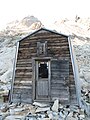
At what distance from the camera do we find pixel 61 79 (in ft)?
38.8

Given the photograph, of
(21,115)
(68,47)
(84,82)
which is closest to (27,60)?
(68,47)

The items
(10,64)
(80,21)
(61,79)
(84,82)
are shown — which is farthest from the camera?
(80,21)

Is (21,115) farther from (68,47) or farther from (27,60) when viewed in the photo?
(68,47)

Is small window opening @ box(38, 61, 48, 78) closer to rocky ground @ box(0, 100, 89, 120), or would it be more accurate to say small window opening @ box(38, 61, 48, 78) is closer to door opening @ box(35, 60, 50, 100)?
door opening @ box(35, 60, 50, 100)

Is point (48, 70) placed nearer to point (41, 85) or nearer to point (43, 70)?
point (41, 85)

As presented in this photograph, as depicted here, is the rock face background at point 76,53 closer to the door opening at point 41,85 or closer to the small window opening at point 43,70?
the small window opening at point 43,70

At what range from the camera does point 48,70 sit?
12.1m

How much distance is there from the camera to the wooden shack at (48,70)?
1176 centimetres

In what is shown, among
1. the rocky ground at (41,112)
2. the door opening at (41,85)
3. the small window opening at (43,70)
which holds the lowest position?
the rocky ground at (41,112)

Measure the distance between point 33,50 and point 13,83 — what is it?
195 cm

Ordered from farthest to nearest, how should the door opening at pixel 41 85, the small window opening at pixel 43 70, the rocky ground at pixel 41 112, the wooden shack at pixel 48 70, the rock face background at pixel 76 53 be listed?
1. the rock face background at pixel 76 53
2. the small window opening at pixel 43 70
3. the door opening at pixel 41 85
4. the wooden shack at pixel 48 70
5. the rocky ground at pixel 41 112

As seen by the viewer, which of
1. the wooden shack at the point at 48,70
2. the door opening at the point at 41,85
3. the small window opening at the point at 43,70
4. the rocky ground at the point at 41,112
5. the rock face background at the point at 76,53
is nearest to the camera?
the rocky ground at the point at 41,112

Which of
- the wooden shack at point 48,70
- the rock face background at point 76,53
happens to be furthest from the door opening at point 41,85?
the rock face background at point 76,53

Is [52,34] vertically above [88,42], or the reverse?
[88,42]
